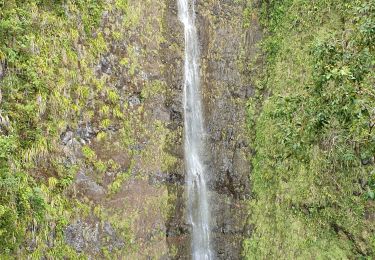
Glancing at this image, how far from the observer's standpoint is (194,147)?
12.0 metres

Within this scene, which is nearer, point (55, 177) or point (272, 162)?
point (55, 177)

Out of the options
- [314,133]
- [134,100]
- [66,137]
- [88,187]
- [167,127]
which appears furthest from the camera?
[167,127]

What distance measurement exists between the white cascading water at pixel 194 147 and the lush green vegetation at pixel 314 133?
155 cm

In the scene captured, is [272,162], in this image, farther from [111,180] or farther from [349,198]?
[111,180]

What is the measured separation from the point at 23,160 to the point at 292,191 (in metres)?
7.15

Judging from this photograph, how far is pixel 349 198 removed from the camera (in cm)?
862

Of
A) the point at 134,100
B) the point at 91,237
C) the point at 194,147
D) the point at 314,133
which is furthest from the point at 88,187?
the point at 314,133

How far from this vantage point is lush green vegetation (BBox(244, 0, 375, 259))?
577 cm

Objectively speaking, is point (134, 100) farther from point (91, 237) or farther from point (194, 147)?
point (91, 237)

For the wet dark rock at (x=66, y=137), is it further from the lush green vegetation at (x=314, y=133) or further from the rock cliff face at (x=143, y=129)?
the lush green vegetation at (x=314, y=133)

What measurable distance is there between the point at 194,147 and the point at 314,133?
5.83m

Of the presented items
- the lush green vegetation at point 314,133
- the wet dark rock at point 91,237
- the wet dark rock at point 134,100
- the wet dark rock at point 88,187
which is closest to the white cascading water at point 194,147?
the lush green vegetation at point 314,133

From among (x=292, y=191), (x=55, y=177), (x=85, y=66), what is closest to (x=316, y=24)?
(x=292, y=191)

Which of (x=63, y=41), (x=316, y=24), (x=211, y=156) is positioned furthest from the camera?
(x=211, y=156)
